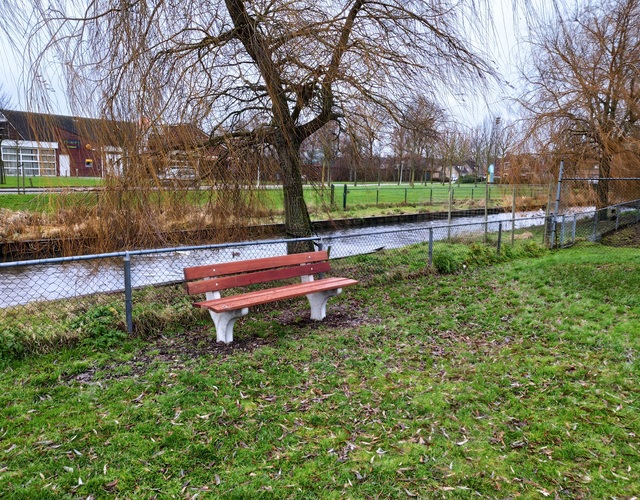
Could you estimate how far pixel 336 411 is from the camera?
11.1 feet

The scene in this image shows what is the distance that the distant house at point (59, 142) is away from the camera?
3.41m

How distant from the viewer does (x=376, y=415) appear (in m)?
3.32

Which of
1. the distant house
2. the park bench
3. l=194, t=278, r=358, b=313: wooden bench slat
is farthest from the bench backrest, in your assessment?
the distant house

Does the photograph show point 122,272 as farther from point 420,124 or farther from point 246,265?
point 420,124

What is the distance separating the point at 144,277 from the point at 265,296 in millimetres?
4475

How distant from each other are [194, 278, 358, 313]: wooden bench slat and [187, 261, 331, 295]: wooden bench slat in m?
0.13

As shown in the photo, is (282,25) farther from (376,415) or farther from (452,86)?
(376,415)

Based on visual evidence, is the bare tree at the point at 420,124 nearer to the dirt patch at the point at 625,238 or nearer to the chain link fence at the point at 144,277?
the chain link fence at the point at 144,277

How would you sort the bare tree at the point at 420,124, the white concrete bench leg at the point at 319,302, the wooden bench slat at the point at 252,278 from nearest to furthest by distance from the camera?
the wooden bench slat at the point at 252,278 < the white concrete bench leg at the point at 319,302 < the bare tree at the point at 420,124

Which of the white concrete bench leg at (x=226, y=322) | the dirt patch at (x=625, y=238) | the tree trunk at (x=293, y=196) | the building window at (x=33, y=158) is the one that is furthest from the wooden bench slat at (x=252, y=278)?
the dirt patch at (x=625, y=238)

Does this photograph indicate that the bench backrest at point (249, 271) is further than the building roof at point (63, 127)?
Yes

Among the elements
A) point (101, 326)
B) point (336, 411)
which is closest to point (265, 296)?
point (101, 326)

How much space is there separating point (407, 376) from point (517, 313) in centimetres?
262

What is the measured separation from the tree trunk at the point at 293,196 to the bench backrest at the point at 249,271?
3.67ft
